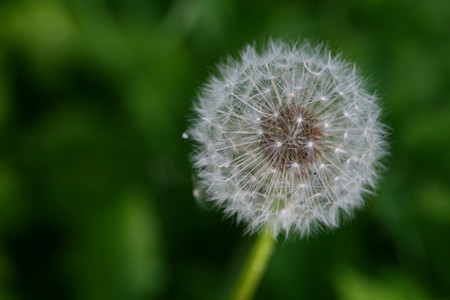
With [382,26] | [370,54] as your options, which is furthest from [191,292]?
[382,26]

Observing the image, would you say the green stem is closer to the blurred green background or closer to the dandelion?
the dandelion

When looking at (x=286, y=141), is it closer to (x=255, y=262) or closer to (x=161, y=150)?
(x=255, y=262)

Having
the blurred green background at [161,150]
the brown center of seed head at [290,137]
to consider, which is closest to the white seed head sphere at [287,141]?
the brown center of seed head at [290,137]

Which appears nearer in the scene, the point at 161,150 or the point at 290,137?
the point at 290,137

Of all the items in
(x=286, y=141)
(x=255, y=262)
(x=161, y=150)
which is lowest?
(x=255, y=262)

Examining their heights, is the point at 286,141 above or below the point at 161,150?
below

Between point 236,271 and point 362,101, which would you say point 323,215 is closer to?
point 362,101

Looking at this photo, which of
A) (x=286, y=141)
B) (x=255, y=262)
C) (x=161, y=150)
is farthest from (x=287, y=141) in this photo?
(x=161, y=150)

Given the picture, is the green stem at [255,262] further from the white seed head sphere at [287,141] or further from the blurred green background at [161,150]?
the blurred green background at [161,150]
